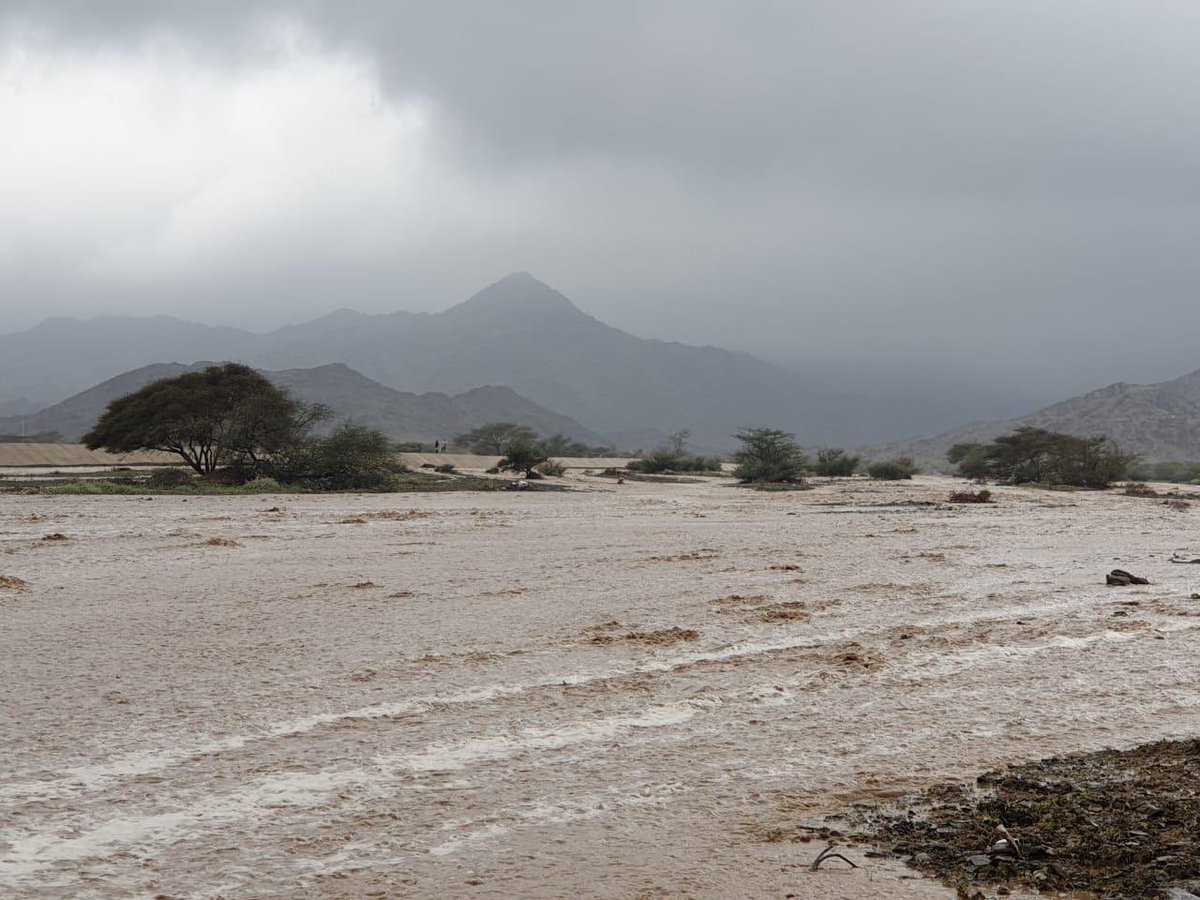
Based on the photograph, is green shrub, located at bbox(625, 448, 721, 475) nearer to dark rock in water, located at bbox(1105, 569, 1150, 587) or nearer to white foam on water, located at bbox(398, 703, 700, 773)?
dark rock in water, located at bbox(1105, 569, 1150, 587)

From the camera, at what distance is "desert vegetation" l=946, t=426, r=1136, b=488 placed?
1731 inches

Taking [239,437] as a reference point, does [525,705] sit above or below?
below

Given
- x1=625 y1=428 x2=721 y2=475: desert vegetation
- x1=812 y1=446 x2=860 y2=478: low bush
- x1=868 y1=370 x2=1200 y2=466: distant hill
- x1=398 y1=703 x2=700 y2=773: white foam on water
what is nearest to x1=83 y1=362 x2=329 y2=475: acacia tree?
x1=625 y1=428 x2=721 y2=475: desert vegetation

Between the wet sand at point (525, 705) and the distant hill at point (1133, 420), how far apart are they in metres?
110

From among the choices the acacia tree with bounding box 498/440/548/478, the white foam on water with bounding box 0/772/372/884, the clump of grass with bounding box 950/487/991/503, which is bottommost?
the white foam on water with bounding box 0/772/372/884

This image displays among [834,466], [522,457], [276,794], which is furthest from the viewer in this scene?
[834,466]

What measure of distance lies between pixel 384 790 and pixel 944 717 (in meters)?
3.74

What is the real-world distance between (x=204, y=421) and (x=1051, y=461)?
119ft

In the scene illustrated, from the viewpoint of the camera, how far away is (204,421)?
34.1 metres

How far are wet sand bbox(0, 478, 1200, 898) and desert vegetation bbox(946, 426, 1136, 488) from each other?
31.4m

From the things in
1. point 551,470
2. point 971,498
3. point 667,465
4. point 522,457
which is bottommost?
point 971,498

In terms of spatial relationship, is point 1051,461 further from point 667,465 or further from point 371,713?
point 371,713

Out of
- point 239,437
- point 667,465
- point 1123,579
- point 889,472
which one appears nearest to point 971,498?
point 1123,579

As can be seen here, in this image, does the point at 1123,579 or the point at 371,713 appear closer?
the point at 371,713
